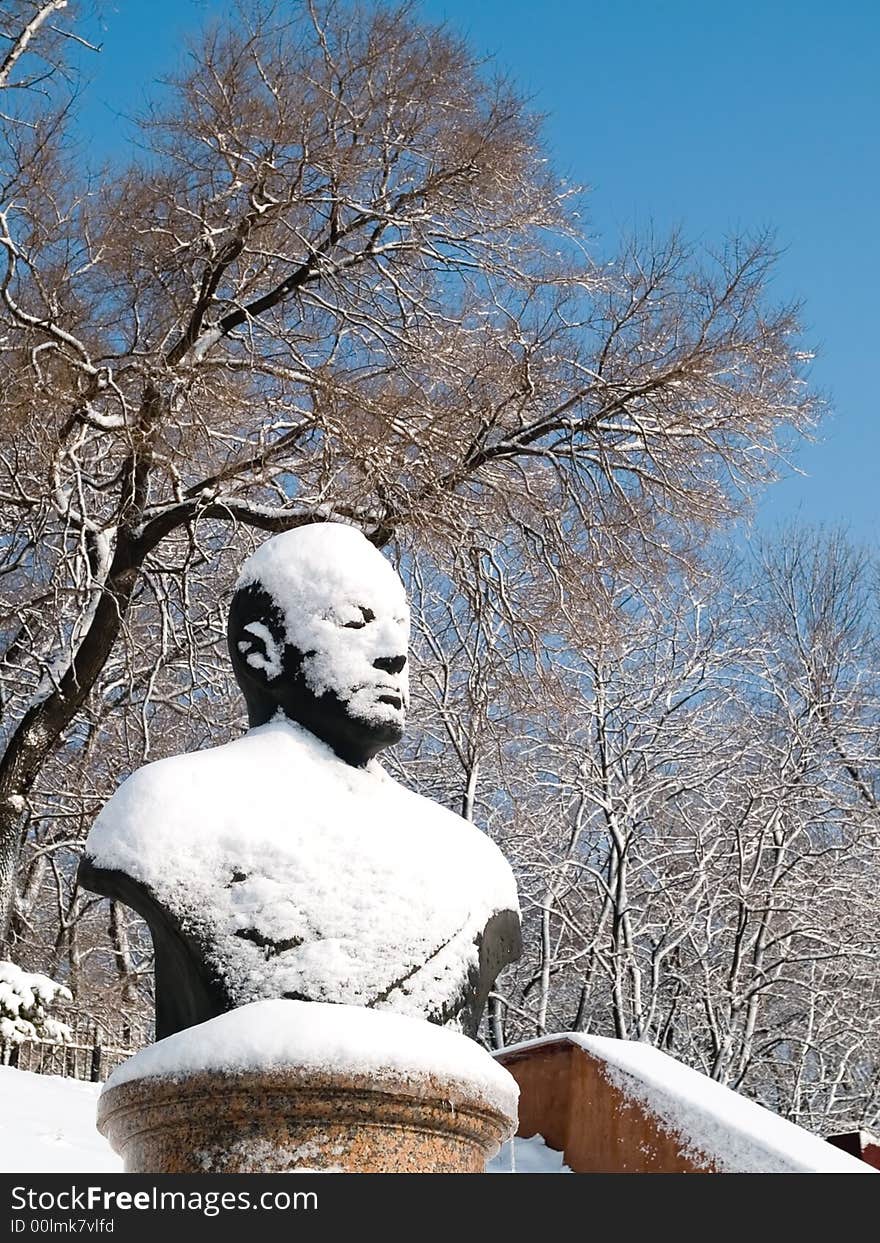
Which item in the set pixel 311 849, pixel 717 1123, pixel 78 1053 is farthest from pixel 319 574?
pixel 78 1053

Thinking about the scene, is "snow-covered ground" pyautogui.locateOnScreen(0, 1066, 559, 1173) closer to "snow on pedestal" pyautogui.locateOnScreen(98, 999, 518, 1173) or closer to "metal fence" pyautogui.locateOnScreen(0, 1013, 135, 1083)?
"metal fence" pyautogui.locateOnScreen(0, 1013, 135, 1083)

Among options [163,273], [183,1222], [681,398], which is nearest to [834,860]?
[681,398]

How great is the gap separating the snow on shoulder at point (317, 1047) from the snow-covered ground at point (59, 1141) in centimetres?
347

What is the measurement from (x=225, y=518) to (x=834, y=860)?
1067cm

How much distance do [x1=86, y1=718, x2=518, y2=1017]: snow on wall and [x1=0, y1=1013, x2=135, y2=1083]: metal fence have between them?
361 inches

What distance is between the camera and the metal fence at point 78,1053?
45.1 feet

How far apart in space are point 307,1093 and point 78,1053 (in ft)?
49.1

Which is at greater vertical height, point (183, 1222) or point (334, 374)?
point (334, 374)

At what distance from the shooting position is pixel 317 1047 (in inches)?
136

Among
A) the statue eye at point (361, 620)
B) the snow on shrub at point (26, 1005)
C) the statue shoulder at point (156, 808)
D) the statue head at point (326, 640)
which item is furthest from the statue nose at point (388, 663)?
the snow on shrub at point (26, 1005)

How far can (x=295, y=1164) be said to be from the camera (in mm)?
3436

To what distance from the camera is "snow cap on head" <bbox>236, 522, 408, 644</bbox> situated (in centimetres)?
434

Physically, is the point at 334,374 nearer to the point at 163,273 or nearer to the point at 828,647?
the point at 163,273

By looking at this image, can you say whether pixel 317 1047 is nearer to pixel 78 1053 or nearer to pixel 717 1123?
pixel 717 1123
